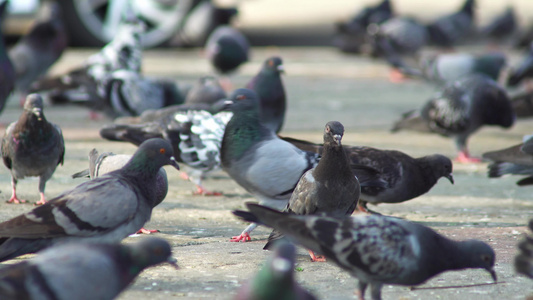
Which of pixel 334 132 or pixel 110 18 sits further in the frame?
pixel 110 18

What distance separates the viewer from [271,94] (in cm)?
755

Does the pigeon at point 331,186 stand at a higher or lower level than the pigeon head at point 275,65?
lower

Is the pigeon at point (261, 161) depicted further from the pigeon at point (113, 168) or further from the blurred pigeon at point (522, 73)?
the blurred pigeon at point (522, 73)

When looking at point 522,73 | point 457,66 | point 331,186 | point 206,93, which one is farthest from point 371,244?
point 522,73

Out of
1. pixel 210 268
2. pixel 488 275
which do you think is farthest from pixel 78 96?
pixel 488 275

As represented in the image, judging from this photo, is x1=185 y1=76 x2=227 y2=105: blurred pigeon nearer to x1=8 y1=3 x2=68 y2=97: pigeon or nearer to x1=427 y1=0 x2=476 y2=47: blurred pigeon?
x1=8 y1=3 x2=68 y2=97: pigeon

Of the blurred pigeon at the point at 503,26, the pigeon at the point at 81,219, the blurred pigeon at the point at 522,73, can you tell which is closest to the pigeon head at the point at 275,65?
the pigeon at the point at 81,219

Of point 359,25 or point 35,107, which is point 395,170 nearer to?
point 35,107

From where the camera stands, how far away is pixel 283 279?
256cm

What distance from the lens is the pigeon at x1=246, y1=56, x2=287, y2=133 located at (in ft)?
24.5

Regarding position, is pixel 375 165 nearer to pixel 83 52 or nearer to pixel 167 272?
pixel 167 272

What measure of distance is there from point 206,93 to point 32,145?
9.39 ft

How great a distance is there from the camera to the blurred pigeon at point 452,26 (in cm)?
1638

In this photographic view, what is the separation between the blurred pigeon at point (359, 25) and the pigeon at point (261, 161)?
11591mm
